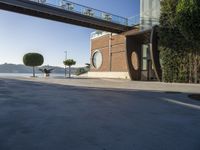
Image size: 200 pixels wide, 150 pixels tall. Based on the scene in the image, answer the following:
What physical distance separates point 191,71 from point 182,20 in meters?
12.6

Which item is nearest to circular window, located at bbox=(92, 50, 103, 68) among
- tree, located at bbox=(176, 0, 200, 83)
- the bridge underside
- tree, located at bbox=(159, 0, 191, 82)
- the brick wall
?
the brick wall

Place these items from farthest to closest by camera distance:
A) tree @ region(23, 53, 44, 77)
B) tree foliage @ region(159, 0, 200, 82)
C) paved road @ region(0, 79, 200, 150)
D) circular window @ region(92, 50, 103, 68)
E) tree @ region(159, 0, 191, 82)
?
tree @ region(23, 53, 44, 77) < circular window @ region(92, 50, 103, 68) < tree @ region(159, 0, 191, 82) < tree foliage @ region(159, 0, 200, 82) < paved road @ region(0, 79, 200, 150)

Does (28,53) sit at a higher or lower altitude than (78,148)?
higher

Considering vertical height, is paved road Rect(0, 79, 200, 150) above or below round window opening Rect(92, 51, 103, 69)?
below

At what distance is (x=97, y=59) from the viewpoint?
42.1 meters

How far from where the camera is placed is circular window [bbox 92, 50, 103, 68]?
4097cm

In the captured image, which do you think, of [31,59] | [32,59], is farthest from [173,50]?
[31,59]

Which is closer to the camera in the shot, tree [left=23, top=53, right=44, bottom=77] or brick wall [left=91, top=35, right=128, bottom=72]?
brick wall [left=91, top=35, right=128, bottom=72]

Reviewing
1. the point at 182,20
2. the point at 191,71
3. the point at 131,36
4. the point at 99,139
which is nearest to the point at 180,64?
the point at 191,71

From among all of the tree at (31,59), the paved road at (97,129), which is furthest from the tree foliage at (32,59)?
the paved road at (97,129)

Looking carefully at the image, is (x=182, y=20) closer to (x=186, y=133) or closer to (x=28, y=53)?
(x=186, y=133)

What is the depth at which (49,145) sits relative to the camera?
3.98 m

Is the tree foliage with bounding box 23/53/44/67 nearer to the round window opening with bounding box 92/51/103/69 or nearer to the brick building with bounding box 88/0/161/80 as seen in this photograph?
Result: the brick building with bounding box 88/0/161/80

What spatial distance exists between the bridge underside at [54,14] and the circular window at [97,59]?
12.1 m
